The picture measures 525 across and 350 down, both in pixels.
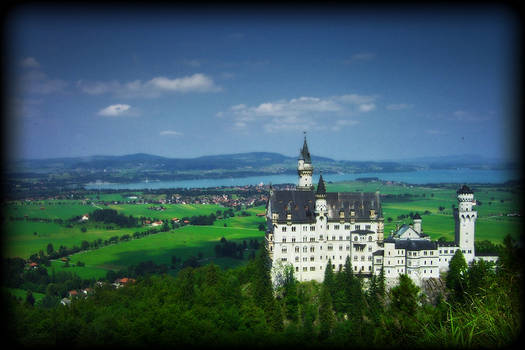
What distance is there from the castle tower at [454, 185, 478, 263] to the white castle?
10 cm

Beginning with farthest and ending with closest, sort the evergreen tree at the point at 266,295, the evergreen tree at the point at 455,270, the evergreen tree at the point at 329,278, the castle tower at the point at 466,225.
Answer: the castle tower at the point at 466,225 → the evergreen tree at the point at 455,270 → the evergreen tree at the point at 329,278 → the evergreen tree at the point at 266,295

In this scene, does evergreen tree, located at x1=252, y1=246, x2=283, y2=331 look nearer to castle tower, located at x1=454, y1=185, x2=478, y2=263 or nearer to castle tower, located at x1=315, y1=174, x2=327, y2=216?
castle tower, located at x1=315, y1=174, x2=327, y2=216

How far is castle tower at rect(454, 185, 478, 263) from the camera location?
28.9 m

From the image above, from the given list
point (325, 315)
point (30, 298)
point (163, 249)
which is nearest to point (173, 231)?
point (163, 249)

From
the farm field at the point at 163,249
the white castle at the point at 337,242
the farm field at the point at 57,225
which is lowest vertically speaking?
the farm field at the point at 163,249

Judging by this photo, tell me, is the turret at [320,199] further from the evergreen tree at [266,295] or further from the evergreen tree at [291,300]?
the evergreen tree at [291,300]

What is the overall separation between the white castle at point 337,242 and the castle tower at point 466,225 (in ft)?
0.33

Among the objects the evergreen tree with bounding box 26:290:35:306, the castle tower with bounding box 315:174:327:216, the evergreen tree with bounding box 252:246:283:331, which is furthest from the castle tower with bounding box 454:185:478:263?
the evergreen tree with bounding box 26:290:35:306

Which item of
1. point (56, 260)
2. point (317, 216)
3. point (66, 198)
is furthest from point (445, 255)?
point (66, 198)

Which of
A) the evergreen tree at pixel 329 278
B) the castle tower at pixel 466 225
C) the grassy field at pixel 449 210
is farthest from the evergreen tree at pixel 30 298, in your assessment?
the grassy field at pixel 449 210

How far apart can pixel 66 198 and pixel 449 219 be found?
289 feet

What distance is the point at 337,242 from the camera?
1102 inches

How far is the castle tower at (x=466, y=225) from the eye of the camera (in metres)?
28.9

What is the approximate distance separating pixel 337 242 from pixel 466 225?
9436 millimetres
